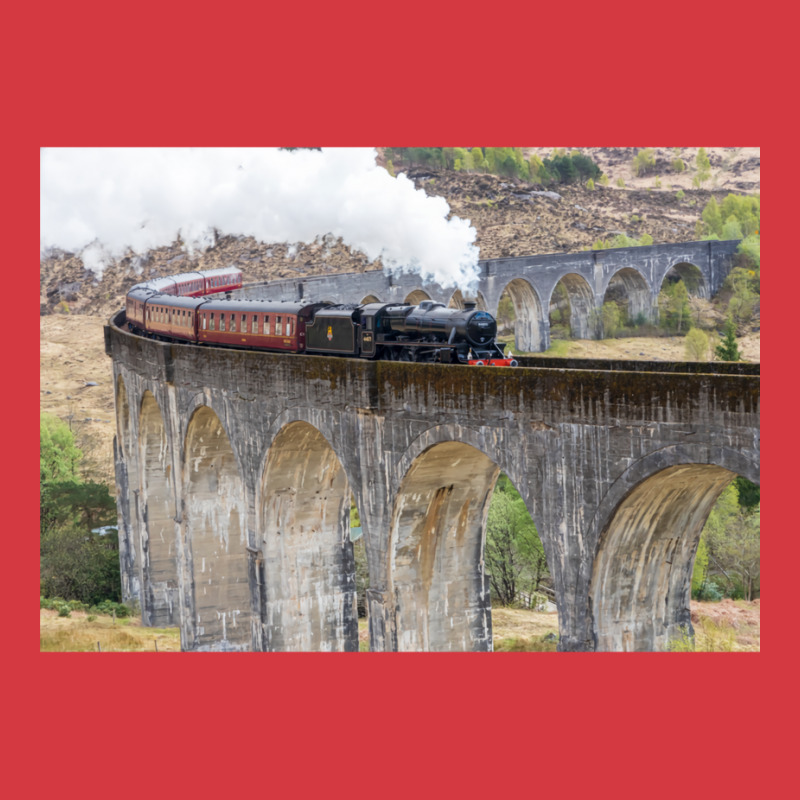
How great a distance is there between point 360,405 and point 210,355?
8.14 metres

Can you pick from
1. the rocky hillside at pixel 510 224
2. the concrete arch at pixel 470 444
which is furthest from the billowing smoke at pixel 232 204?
the concrete arch at pixel 470 444

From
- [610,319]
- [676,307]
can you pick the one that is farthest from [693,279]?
[610,319]

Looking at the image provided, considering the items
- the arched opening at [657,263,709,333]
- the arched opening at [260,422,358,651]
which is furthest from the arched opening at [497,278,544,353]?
the arched opening at [260,422,358,651]

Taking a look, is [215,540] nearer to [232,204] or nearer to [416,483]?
[416,483]

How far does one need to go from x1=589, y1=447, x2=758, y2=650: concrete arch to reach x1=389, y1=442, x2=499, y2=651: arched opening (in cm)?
489

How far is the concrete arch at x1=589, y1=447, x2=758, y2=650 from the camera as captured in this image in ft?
55.9

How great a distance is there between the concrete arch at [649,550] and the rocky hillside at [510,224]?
74966mm

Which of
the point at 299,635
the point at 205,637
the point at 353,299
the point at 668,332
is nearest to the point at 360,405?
the point at 299,635

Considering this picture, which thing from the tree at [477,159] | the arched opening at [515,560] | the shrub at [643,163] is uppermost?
the shrub at [643,163]

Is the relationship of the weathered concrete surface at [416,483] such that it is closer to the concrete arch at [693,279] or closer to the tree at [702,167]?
the concrete arch at [693,279]

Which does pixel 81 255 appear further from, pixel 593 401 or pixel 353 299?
pixel 593 401

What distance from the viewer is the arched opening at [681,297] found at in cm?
8681

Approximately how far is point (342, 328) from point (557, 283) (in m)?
60.9

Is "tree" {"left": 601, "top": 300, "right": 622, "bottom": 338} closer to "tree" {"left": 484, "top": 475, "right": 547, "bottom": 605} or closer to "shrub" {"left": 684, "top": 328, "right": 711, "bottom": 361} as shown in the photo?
"shrub" {"left": 684, "top": 328, "right": 711, "bottom": 361}
